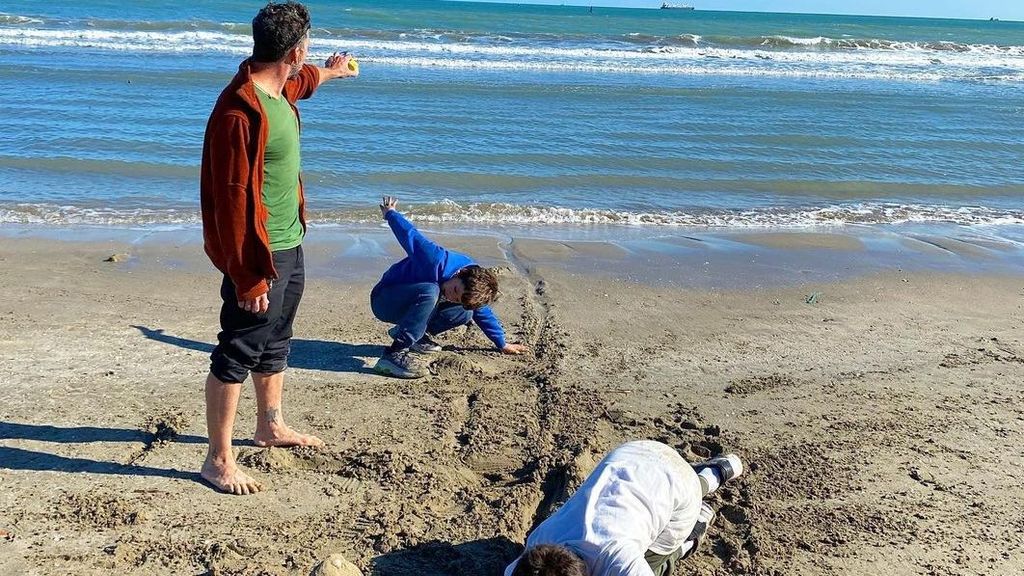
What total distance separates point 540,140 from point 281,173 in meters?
8.89

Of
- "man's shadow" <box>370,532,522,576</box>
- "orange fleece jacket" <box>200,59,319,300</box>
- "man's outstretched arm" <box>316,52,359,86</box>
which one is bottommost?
"man's shadow" <box>370,532,522,576</box>

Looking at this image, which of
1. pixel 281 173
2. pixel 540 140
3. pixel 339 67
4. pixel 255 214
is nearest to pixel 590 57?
pixel 540 140

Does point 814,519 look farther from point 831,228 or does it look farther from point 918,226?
point 918,226

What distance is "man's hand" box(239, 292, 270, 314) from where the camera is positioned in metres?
3.57

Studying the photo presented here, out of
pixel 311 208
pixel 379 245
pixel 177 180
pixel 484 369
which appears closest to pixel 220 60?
pixel 177 180

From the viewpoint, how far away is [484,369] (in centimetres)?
532

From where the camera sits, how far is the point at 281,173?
3.65m

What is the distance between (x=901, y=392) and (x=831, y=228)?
415cm

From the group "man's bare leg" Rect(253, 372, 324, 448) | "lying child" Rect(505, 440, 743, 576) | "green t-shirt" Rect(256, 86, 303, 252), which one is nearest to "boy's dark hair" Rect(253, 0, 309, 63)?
"green t-shirt" Rect(256, 86, 303, 252)

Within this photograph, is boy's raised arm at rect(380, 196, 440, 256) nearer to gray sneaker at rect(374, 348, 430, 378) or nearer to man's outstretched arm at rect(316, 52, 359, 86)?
gray sneaker at rect(374, 348, 430, 378)

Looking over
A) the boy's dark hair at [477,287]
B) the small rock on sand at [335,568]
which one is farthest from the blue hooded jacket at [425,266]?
the small rock on sand at [335,568]

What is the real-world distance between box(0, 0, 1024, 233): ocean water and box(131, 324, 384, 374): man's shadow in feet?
9.96

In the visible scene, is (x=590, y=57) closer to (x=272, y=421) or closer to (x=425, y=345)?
(x=425, y=345)

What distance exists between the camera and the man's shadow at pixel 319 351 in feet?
17.6
